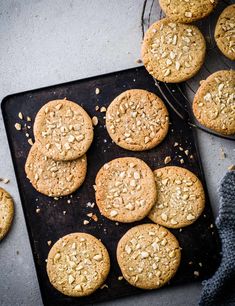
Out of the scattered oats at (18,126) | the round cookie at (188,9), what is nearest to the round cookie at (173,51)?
A: the round cookie at (188,9)

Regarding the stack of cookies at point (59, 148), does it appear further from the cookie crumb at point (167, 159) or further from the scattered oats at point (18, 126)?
the cookie crumb at point (167, 159)

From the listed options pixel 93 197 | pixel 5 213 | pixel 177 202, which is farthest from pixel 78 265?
pixel 177 202

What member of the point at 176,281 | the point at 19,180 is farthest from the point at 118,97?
the point at 176,281

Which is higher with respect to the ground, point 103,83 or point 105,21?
point 105,21

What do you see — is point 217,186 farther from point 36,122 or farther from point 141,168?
point 36,122

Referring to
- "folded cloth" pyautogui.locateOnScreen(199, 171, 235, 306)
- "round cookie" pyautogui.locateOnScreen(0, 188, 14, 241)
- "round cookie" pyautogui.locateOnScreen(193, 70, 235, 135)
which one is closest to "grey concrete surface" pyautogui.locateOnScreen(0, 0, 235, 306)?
"round cookie" pyautogui.locateOnScreen(0, 188, 14, 241)

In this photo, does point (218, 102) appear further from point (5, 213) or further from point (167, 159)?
point (5, 213)

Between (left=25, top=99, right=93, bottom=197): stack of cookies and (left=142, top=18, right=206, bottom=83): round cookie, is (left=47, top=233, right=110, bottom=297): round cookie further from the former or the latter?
(left=142, top=18, right=206, bottom=83): round cookie
